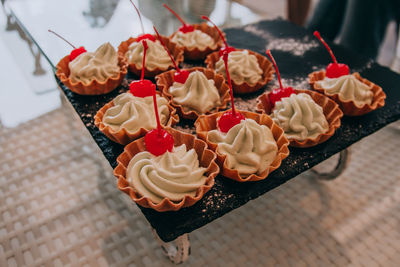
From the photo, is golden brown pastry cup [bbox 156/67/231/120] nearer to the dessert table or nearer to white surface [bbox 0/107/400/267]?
the dessert table

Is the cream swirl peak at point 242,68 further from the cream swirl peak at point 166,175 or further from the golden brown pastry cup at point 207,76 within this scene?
the cream swirl peak at point 166,175

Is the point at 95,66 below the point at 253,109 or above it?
above

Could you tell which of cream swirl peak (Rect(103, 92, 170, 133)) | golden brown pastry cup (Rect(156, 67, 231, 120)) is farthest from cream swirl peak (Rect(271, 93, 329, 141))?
cream swirl peak (Rect(103, 92, 170, 133))

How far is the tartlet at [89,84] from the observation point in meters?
1.59

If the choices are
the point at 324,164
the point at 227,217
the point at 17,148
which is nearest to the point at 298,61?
the point at 324,164

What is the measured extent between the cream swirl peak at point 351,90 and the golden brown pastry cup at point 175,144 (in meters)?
0.80

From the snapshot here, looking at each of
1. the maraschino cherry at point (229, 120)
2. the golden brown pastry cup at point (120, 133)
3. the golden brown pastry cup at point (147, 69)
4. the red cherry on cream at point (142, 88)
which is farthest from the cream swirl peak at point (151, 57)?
the maraschino cherry at point (229, 120)

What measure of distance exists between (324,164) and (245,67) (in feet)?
2.79

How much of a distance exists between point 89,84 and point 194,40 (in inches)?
28.1

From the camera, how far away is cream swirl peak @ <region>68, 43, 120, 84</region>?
63.4 inches

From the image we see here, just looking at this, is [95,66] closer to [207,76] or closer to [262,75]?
[207,76]

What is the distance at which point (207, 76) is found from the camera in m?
1.75

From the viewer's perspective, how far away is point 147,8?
7.84 ft

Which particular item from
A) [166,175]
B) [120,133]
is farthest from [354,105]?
[120,133]
